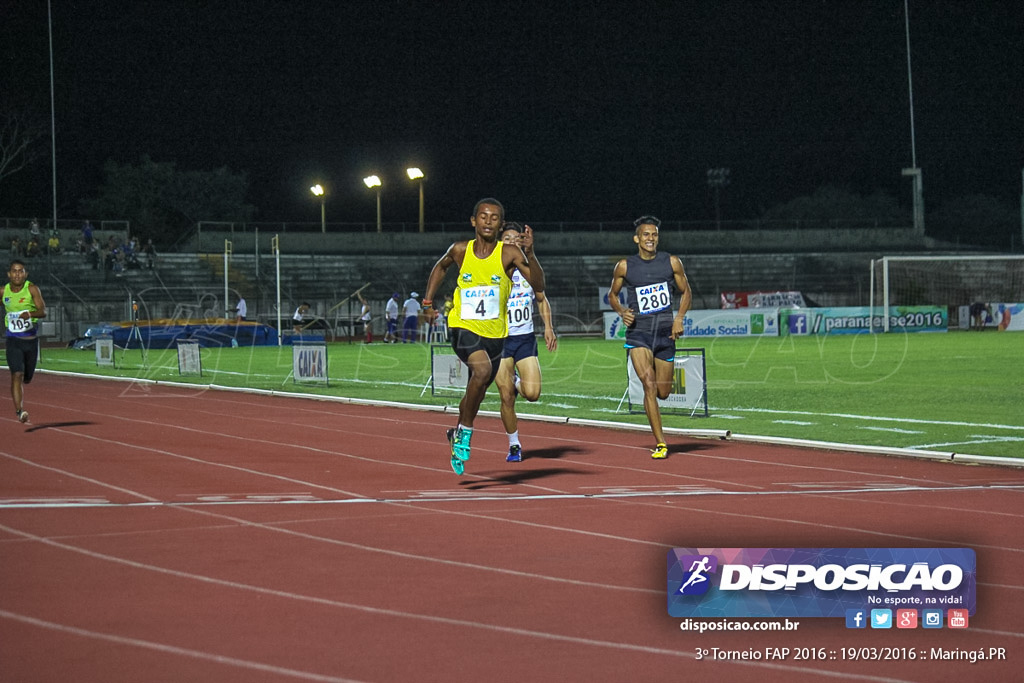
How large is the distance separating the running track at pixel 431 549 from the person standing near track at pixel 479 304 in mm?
625

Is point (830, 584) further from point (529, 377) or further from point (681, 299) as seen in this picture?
point (681, 299)

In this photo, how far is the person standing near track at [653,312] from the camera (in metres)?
11.6

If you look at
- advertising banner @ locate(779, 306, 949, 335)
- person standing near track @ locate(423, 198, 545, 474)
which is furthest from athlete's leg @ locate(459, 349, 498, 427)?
advertising banner @ locate(779, 306, 949, 335)

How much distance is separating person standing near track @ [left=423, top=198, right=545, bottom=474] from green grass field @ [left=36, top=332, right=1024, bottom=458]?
4.81 metres

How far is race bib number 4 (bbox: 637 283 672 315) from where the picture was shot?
11773mm

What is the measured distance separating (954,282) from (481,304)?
51.5 metres

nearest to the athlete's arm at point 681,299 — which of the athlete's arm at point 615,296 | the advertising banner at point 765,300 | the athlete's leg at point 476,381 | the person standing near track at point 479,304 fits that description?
the athlete's arm at point 615,296

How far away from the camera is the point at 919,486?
31.7 feet

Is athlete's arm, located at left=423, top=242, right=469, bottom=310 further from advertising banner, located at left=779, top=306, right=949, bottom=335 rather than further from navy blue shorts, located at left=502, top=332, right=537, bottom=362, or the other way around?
advertising banner, located at left=779, top=306, right=949, bottom=335

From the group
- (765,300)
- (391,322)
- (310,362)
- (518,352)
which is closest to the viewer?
(518,352)

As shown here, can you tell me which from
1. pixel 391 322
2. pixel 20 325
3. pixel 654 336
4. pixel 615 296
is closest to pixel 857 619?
pixel 654 336

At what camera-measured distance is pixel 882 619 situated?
15.8ft

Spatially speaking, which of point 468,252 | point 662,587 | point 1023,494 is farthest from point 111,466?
point 1023,494

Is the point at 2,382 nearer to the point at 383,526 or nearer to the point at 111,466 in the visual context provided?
the point at 111,466
